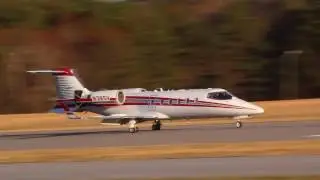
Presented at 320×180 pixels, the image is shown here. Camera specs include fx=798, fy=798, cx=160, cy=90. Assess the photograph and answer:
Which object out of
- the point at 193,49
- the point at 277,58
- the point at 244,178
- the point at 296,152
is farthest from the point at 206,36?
the point at 244,178

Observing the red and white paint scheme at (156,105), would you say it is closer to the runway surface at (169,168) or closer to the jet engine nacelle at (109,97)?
the jet engine nacelle at (109,97)

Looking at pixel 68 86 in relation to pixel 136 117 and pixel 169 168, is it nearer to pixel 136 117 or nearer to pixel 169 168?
pixel 136 117

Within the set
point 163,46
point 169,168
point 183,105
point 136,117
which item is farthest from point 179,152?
point 163,46

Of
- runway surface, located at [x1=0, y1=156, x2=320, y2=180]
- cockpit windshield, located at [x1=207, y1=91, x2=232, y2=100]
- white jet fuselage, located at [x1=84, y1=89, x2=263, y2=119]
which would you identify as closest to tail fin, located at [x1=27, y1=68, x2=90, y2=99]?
white jet fuselage, located at [x1=84, y1=89, x2=263, y2=119]

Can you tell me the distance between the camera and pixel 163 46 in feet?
243

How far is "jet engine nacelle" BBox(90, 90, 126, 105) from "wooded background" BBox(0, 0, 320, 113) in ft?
87.8

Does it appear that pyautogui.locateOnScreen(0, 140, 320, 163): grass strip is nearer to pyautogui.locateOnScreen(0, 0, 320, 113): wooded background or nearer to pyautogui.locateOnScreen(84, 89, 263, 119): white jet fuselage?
pyautogui.locateOnScreen(84, 89, 263, 119): white jet fuselage

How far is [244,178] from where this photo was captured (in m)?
16.5

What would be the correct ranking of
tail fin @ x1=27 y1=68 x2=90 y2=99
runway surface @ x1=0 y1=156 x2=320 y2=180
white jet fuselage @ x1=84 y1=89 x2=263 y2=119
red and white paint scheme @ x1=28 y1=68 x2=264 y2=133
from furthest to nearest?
tail fin @ x1=27 y1=68 x2=90 y2=99, red and white paint scheme @ x1=28 y1=68 x2=264 y2=133, white jet fuselage @ x1=84 y1=89 x2=263 y2=119, runway surface @ x1=0 y1=156 x2=320 y2=180

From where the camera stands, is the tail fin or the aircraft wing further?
the tail fin

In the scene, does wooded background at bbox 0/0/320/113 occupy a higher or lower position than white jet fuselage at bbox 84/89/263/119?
higher

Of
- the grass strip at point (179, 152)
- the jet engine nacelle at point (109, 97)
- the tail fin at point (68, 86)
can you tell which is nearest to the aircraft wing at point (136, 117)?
the jet engine nacelle at point (109, 97)

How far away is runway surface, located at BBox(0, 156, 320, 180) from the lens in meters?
17.7

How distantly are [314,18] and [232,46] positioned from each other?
7.83m
